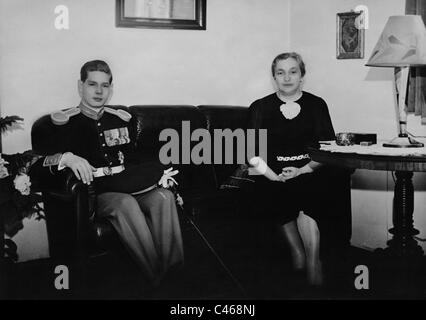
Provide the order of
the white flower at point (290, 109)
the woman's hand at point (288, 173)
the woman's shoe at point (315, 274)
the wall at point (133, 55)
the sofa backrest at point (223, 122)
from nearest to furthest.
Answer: the woman's shoe at point (315, 274) < the woman's hand at point (288, 173) < the white flower at point (290, 109) < the wall at point (133, 55) < the sofa backrest at point (223, 122)

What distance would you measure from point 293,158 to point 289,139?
0.33 ft

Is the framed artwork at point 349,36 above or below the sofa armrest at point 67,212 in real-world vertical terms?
above

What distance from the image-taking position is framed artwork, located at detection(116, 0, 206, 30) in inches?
129

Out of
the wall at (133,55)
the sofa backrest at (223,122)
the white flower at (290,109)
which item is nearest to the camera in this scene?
the white flower at (290,109)

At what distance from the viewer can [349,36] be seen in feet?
10.8

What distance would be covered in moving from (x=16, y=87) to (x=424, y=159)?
2.16 metres

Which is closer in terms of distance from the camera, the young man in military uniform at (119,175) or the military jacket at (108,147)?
the young man in military uniform at (119,175)

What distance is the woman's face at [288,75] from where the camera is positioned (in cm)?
263

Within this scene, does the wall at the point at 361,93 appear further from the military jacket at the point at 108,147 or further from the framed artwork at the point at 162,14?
the military jacket at the point at 108,147

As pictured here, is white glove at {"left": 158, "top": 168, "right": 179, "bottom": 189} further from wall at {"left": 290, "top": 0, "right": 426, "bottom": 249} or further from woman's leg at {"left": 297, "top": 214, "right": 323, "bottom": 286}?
wall at {"left": 290, "top": 0, "right": 426, "bottom": 249}

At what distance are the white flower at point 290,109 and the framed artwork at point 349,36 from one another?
2.64 feet

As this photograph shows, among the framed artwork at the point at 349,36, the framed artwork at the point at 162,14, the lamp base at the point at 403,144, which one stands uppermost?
the framed artwork at the point at 162,14

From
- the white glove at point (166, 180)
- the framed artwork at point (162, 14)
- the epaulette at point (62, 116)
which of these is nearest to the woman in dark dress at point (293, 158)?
the white glove at point (166, 180)
